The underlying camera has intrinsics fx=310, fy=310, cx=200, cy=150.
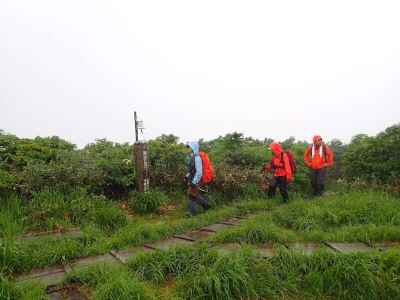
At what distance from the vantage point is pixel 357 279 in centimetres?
343

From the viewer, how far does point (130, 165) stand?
7.32m

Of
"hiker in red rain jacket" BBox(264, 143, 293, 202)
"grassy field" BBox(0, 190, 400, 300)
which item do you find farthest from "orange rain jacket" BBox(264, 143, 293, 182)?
"grassy field" BBox(0, 190, 400, 300)

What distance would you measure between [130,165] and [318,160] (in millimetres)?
5017

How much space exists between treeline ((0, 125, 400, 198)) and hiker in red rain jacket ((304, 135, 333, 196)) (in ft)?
2.34

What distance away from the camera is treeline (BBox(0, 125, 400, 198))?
5969 mm

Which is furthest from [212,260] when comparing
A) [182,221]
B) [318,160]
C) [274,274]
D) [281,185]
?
[318,160]

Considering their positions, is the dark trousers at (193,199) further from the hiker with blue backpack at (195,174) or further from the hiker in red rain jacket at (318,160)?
the hiker in red rain jacket at (318,160)

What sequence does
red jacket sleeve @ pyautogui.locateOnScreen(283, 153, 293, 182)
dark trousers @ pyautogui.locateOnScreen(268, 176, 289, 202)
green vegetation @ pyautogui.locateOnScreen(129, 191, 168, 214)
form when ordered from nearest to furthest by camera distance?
green vegetation @ pyautogui.locateOnScreen(129, 191, 168, 214) < red jacket sleeve @ pyautogui.locateOnScreen(283, 153, 293, 182) < dark trousers @ pyautogui.locateOnScreen(268, 176, 289, 202)

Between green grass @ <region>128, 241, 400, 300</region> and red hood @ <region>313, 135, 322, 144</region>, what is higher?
red hood @ <region>313, 135, 322, 144</region>

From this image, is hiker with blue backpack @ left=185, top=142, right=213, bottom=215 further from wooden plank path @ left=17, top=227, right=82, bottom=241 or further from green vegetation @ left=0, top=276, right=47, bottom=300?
green vegetation @ left=0, top=276, right=47, bottom=300

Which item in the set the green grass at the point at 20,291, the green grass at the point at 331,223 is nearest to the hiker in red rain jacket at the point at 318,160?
the green grass at the point at 331,223

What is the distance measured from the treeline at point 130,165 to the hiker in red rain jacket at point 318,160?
715 mm

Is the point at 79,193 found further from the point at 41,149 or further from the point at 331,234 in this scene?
the point at 331,234

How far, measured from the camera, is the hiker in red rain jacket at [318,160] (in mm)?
8438
